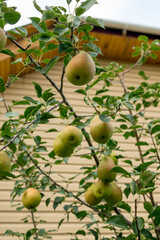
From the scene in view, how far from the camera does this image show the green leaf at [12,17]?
1.16 m

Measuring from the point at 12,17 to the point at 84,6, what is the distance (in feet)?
1.03

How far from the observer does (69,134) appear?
1446 mm

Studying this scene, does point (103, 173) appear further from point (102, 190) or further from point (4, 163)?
point (4, 163)

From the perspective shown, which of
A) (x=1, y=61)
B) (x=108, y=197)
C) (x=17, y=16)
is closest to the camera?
(x=17, y=16)

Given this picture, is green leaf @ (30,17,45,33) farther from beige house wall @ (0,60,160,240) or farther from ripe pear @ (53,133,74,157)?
beige house wall @ (0,60,160,240)

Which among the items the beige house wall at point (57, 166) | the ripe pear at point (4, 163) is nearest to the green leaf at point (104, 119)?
the ripe pear at point (4, 163)

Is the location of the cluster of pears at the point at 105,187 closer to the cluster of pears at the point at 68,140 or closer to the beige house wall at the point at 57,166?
the cluster of pears at the point at 68,140

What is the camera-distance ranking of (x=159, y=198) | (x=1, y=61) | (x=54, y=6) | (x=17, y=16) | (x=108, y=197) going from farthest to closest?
(x=159, y=198) < (x=1, y=61) < (x=108, y=197) < (x=54, y=6) < (x=17, y=16)

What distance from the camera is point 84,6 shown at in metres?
1.14

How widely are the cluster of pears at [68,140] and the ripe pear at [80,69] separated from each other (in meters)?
0.33

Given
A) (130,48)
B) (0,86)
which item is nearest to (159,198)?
(130,48)

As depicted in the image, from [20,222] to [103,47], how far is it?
279 cm

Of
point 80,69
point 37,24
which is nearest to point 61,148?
point 80,69

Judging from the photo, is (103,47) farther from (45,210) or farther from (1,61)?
(45,210)
